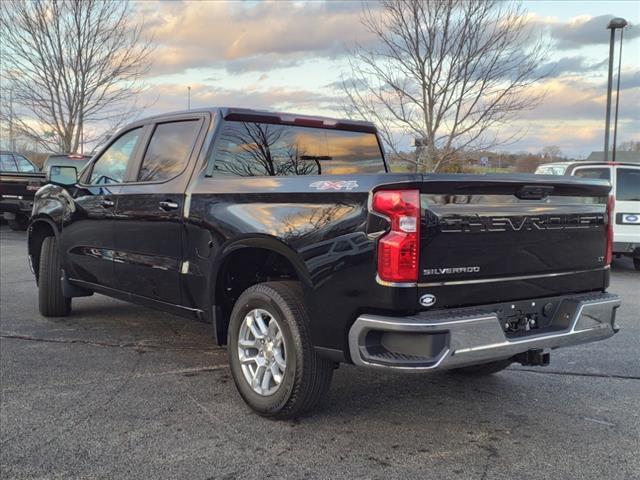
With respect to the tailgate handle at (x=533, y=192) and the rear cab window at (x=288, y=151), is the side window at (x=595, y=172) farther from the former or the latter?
the tailgate handle at (x=533, y=192)

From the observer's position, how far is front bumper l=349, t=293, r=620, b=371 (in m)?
Answer: 3.14

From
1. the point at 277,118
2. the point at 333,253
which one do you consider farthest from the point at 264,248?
the point at 277,118

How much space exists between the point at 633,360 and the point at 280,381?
3.24m

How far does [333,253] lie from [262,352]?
0.95 meters

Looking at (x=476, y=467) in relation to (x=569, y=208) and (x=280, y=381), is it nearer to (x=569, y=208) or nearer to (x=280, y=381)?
(x=280, y=381)

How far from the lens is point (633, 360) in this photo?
Result: 5.32 meters

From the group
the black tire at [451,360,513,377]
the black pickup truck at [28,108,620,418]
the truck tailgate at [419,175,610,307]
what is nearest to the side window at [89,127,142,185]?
the black pickup truck at [28,108,620,418]

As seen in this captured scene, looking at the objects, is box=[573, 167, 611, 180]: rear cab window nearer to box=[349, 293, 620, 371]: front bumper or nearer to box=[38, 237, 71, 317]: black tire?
box=[349, 293, 620, 371]: front bumper

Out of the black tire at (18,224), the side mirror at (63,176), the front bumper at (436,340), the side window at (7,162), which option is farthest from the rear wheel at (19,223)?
the front bumper at (436,340)

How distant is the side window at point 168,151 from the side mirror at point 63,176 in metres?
1.14

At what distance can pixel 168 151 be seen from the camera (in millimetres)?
4973

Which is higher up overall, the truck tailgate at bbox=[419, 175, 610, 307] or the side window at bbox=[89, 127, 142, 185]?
the side window at bbox=[89, 127, 142, 185]

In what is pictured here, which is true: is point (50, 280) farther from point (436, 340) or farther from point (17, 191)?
point (17, 191)

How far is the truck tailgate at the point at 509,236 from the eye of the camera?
127 inches
